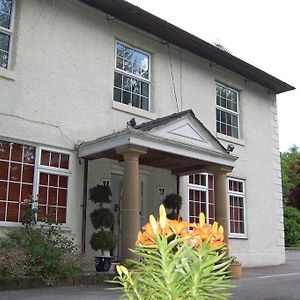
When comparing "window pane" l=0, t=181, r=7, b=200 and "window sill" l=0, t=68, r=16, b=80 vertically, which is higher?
"window sill" l=0, t=68, r=16, b=80

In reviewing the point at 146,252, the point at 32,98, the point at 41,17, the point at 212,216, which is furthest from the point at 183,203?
the point at 146,252

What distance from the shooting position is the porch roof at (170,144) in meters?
9.05

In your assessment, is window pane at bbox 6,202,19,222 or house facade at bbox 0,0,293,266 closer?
window pane at bbox 6,202,19,222

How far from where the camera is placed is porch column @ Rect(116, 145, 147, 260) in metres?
8.49

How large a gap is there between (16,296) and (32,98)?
4354 millimetres

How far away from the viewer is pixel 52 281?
7.57m

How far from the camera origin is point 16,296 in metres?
6.41

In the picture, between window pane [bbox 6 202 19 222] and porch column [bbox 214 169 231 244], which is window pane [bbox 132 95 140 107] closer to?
porch column [bbox 214 169 231 244]

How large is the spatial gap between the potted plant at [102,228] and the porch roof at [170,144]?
832 mm

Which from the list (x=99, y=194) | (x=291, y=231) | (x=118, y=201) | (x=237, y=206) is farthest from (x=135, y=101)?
(x=291, y=231)

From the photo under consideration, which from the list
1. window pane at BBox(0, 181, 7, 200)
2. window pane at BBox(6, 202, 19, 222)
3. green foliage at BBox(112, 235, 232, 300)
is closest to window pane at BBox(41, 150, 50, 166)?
window pane at BBox(0, 181, 7, 200)

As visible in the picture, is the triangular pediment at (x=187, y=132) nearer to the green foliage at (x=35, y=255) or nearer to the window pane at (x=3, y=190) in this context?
the green foliage at (x=35, y=255)

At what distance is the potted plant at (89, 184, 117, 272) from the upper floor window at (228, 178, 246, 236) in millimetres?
5063

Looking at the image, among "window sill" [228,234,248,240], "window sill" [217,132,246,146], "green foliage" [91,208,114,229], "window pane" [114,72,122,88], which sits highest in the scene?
"window pane" [114,72,122,88]
